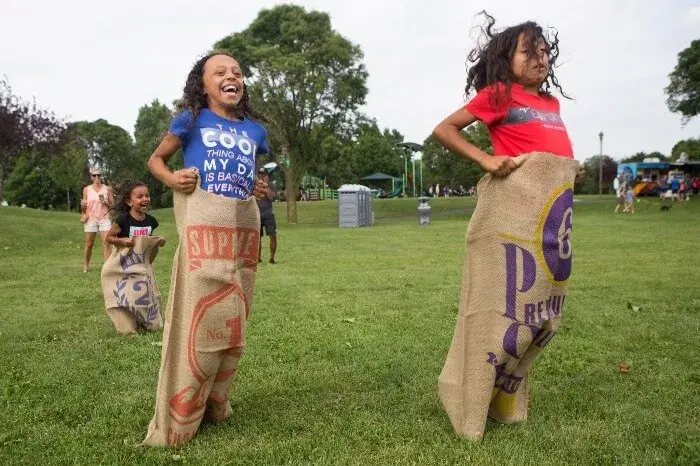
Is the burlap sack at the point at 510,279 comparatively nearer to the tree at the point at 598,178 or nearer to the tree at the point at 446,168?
the tree at the point at 446,168

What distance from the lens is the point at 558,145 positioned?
3377mm

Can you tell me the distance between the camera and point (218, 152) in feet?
11.3

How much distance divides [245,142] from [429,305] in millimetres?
4673

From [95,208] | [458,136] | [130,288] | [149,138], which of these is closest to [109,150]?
[149,138]

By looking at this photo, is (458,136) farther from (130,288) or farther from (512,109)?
(130,288)

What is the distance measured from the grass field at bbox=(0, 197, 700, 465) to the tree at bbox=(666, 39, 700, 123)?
36.8 metres

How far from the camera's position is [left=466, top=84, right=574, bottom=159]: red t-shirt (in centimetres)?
334

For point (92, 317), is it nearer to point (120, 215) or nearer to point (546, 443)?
point (120, 215)

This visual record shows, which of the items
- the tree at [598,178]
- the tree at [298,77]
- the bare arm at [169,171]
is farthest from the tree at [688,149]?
the bare arm at [169,171]

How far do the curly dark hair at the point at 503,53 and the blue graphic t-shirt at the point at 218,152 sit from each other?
145 cm

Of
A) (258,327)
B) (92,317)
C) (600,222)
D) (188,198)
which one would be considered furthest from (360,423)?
(600,222)

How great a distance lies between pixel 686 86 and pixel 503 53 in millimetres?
44864

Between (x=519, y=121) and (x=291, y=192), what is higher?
(x=519, y=121)

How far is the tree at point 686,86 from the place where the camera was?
133 ft
